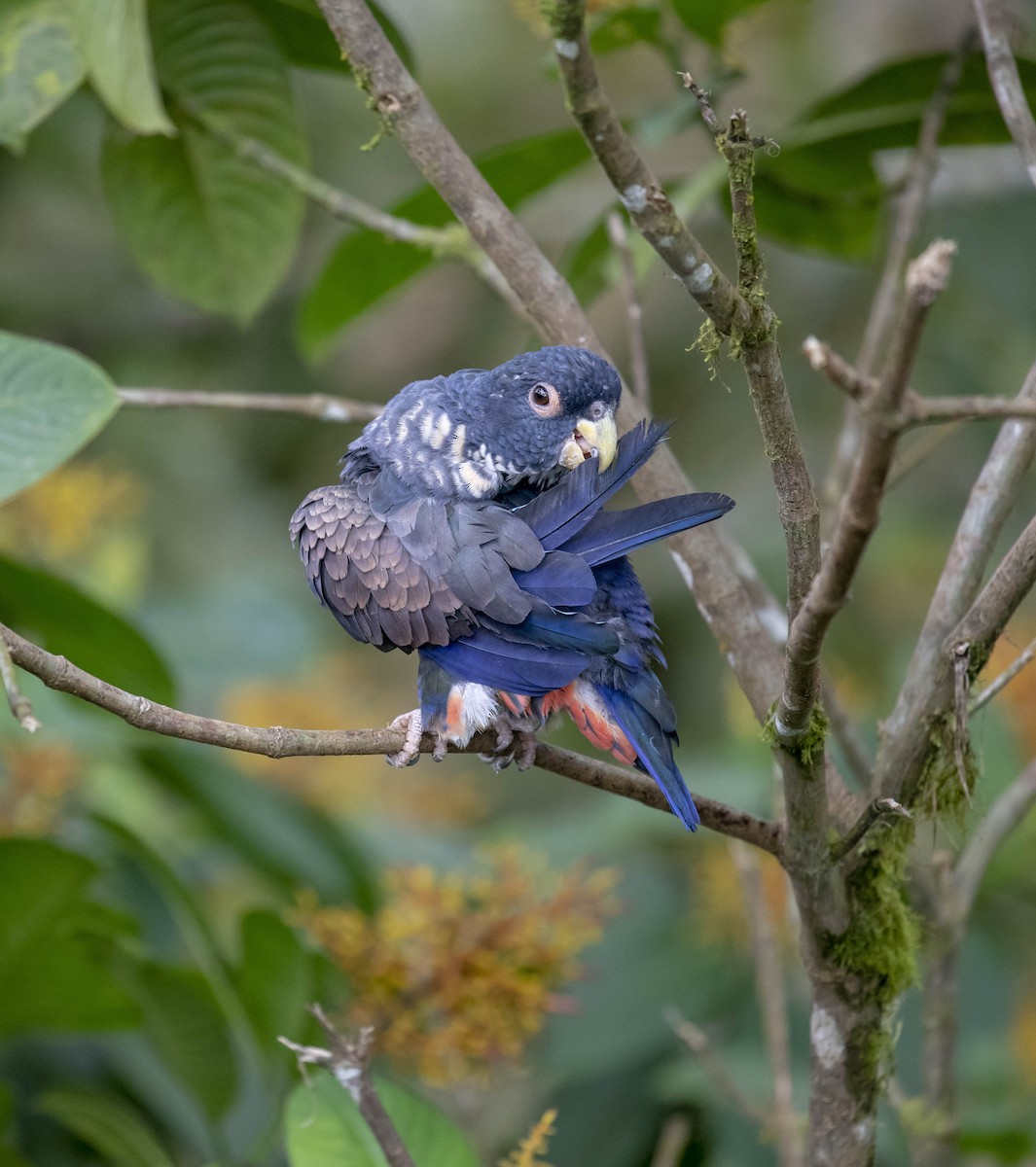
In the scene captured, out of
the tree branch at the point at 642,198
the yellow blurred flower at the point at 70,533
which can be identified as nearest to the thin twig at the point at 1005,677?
the tree branch at the point at 642,198

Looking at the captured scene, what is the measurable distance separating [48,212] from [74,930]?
4144mm

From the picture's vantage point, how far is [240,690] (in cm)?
360

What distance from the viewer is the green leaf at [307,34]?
98.0 inches

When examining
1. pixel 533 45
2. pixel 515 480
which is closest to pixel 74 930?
pixel 515 480

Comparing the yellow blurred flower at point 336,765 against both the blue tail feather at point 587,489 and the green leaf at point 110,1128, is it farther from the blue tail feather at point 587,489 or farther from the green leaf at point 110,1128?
the blue tail feather at point 587,489

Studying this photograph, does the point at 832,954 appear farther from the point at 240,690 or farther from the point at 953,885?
the point at 240,690

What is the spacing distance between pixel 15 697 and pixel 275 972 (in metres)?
1.12

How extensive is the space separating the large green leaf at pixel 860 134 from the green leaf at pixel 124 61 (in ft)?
3.90

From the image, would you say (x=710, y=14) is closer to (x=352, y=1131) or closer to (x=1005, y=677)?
(x=1005, y=677)

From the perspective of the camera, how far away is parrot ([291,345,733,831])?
164cm

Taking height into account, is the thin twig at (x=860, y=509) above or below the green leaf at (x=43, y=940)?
above

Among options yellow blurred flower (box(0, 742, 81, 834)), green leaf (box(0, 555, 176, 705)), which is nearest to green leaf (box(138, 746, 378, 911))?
yellow blurred flower (box(0, 742, 81, 834))

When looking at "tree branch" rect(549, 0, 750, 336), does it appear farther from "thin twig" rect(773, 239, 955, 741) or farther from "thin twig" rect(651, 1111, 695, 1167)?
"thin twig" rect(651, 1111, 695, 1167)

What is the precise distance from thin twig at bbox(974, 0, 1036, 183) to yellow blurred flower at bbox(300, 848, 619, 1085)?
145 centimetres
